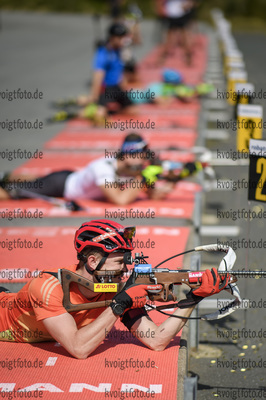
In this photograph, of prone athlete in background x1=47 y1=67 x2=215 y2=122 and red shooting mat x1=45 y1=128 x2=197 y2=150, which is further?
prone athlete in background x1=47 y1=67 x2=215 y2=122

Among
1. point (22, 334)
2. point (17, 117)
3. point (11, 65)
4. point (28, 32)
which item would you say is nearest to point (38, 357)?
point (22, 334)

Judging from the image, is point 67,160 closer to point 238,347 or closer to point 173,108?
point 173,108

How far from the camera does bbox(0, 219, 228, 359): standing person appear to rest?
4711mm

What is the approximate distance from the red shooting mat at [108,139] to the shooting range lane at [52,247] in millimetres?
3672

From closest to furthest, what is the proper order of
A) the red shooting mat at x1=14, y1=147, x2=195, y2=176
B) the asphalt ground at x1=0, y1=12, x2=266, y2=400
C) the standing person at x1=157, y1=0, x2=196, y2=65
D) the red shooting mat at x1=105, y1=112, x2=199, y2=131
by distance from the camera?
the asphalt ground at x1=0, y1=12, x2=266, y2=400 < the red shooting mat at x1=14, y1=147, x2=195, y2=176 < the red shooting mat at x1=105, y1=112, x2=199, y2=131 < the standing person at x1=157, y1=0, x2=196, y2=65

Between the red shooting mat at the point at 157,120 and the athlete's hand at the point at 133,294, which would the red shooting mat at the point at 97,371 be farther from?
the red shooting mat at the point at 157,120

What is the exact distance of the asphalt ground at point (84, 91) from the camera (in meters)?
5.84

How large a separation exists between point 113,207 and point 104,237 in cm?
381

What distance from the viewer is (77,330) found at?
15.9 feet

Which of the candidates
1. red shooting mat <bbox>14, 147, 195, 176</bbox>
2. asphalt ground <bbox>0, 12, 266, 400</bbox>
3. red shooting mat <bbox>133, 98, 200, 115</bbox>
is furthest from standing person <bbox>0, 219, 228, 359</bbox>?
red shooting mat <bbox>133, 98, 200, 115</bbox>

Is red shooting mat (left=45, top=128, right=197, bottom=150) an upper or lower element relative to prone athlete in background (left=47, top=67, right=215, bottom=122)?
lower

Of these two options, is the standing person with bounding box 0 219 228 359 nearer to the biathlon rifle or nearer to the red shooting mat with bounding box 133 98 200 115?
the biathlon rifle

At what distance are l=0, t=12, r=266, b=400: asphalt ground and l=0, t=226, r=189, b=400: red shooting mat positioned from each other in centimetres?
72

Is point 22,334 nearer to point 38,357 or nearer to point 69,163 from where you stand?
point 38,357
